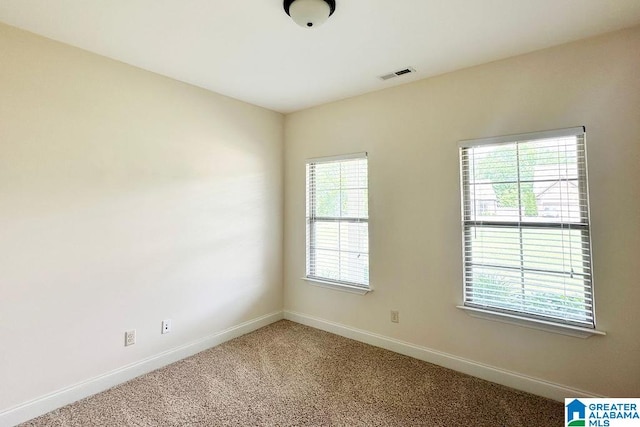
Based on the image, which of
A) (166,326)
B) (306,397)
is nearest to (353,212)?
(306,397)

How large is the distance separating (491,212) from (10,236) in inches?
137

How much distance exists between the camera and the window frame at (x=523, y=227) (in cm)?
210

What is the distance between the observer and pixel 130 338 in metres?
2.46

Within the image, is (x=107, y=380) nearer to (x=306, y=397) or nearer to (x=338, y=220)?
(x=306, y=397)

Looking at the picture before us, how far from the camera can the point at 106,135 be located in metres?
2.36

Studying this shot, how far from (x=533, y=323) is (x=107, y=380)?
3.29 metres

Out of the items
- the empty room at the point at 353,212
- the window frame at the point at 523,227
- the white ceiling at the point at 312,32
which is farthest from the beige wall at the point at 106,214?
the window frame at the point at 523,227

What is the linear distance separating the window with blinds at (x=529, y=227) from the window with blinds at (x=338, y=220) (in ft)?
3.33

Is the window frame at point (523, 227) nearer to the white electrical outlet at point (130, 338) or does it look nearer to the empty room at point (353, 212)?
the empty room at point (353, 212)

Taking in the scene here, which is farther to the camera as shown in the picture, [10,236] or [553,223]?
[553,223]

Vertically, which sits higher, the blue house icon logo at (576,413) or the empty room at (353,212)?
the empty room at (353,212)

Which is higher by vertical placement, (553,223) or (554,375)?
(553,223)

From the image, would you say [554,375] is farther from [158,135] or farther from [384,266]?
[158,135]

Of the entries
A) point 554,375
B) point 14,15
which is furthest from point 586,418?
point 14,15
